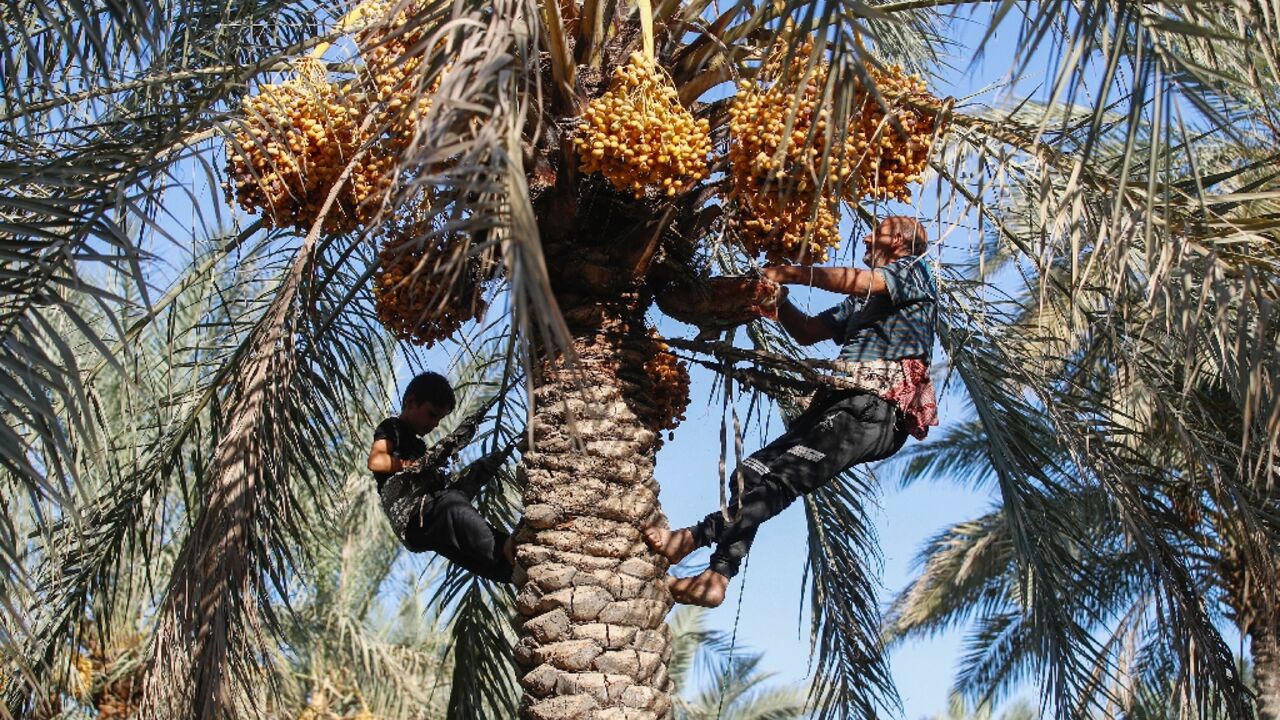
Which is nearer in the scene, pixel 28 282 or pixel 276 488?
pixel 28 282

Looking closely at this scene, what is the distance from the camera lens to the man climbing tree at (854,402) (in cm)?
395

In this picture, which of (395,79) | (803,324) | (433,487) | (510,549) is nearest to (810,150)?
(395,79)

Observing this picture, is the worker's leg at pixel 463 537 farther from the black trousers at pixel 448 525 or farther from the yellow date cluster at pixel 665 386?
the yellow date cluster at pixel 665 386

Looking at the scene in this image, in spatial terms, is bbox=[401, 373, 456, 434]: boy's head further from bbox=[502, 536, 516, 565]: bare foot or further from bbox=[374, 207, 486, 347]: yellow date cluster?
bbox=[502, 536, 516, 565]: bare foot

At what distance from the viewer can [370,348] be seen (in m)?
4.45

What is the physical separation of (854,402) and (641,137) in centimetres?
117

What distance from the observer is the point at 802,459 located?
4047 mm

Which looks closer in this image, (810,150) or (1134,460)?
(810,150)

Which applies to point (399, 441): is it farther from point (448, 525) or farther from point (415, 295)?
point (415, 295)

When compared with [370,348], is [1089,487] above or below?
below

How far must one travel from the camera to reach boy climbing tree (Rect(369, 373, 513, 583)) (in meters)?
4.05

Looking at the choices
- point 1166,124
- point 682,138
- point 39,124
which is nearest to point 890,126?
point 682,138

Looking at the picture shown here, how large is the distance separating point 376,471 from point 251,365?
0.55 m

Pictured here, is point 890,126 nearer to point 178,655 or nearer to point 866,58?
point 866,58
